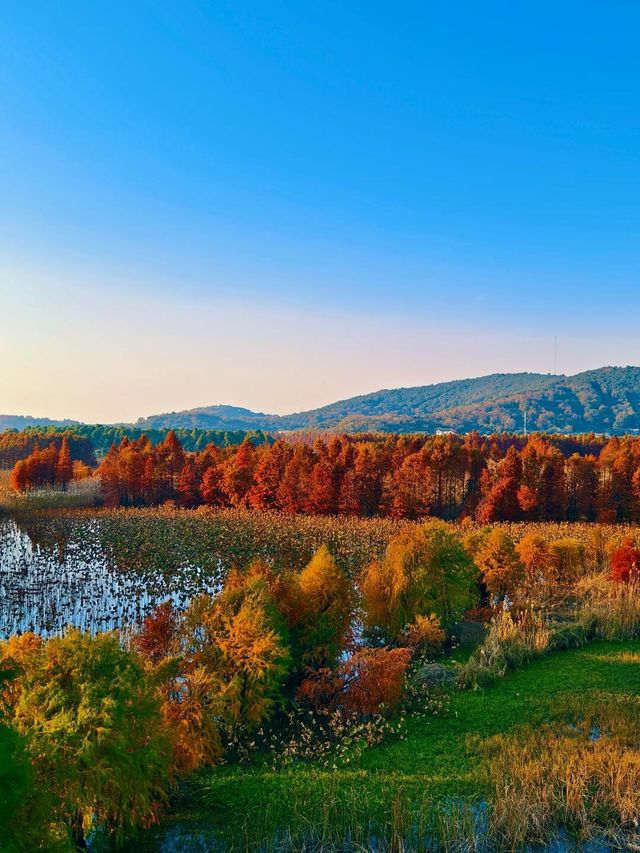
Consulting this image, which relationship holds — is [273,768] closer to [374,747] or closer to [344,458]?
[374,747]

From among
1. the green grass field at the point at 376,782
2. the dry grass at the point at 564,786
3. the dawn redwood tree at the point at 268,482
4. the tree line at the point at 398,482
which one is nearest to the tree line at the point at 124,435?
the tree line at the point at 398,482

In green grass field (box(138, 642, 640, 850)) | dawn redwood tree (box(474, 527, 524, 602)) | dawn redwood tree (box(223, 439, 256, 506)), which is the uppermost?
dawn redwood tree (box(223, 439, 256, 506))

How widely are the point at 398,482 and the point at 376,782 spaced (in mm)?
56063

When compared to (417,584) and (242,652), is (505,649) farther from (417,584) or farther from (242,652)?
(242,652)

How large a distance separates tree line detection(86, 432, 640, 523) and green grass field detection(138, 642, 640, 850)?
45.8 metres

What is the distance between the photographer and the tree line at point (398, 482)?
2746 inches

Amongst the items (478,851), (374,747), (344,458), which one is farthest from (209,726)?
(344,458)

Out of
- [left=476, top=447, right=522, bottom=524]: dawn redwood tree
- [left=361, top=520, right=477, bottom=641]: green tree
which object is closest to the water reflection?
[left=361, top=520, right=477, bottom=641]: green tree

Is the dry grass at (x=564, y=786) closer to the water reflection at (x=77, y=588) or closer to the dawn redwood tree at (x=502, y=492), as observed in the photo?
the water reflection at (x=77, y=588)

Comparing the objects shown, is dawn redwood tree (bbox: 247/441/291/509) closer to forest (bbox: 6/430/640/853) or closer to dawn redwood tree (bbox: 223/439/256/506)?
dawn redwood tree (bbox: 223/439/256/506)

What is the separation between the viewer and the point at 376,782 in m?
17.0

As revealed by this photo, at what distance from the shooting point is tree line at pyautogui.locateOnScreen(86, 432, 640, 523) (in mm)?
69750

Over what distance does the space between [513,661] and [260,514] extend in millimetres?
44697

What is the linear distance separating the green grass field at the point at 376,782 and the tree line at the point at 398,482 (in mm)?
45821
